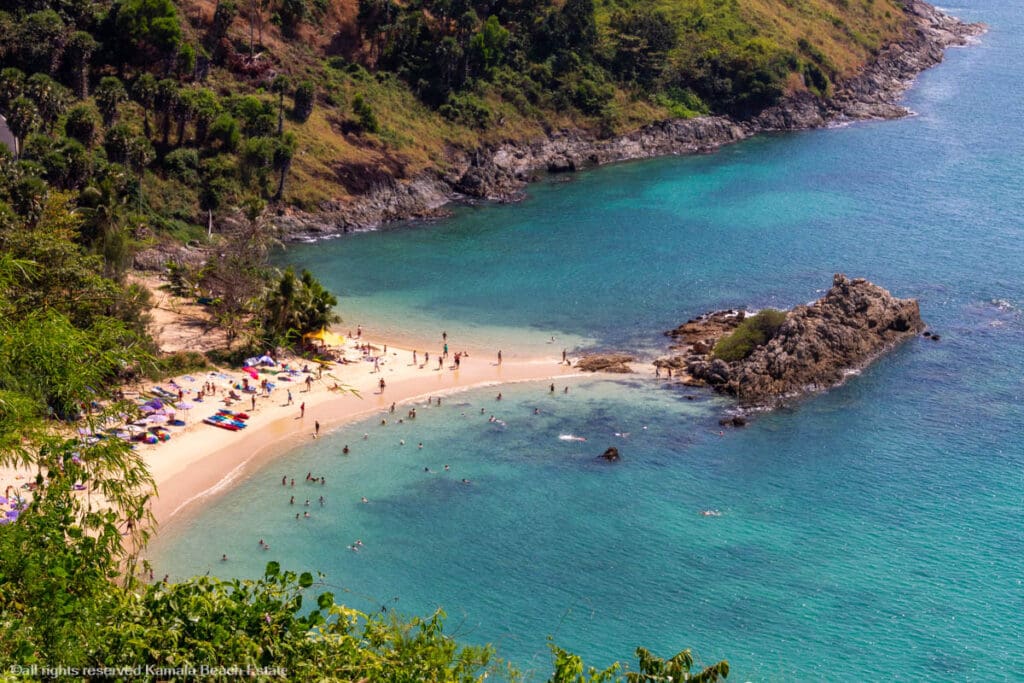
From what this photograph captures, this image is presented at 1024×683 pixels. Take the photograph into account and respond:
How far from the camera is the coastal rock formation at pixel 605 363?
77.6 meters

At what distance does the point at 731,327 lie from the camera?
84188 millimetres

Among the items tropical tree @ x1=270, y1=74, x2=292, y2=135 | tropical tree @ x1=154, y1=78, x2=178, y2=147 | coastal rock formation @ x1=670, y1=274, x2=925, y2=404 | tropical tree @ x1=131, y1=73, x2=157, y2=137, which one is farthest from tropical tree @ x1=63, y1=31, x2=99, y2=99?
coastal rock formation @ x1=670, y1=274, x2=925, y2=404

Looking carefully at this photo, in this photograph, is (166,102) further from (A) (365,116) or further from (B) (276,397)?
(B) (276,397)

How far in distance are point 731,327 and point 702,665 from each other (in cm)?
4217

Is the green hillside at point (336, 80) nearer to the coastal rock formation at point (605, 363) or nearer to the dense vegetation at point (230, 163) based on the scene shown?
the dense vegetation at point (230, 163)

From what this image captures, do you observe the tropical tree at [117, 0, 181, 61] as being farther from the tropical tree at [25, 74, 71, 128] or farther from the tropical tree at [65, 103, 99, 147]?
the tropical tree at [65, 103, 99, 147]

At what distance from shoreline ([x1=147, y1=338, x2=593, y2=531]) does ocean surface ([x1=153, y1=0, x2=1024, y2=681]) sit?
160 centimetres

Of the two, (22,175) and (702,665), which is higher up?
(22,175)

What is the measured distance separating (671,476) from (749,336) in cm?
1897

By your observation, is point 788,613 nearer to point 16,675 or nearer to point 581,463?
point 581,463

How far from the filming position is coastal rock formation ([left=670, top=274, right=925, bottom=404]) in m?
75.1

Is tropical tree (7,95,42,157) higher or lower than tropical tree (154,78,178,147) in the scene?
lower

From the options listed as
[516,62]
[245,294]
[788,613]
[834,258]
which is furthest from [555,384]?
[516,62]

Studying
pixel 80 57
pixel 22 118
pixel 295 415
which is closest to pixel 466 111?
pixel 80 57
